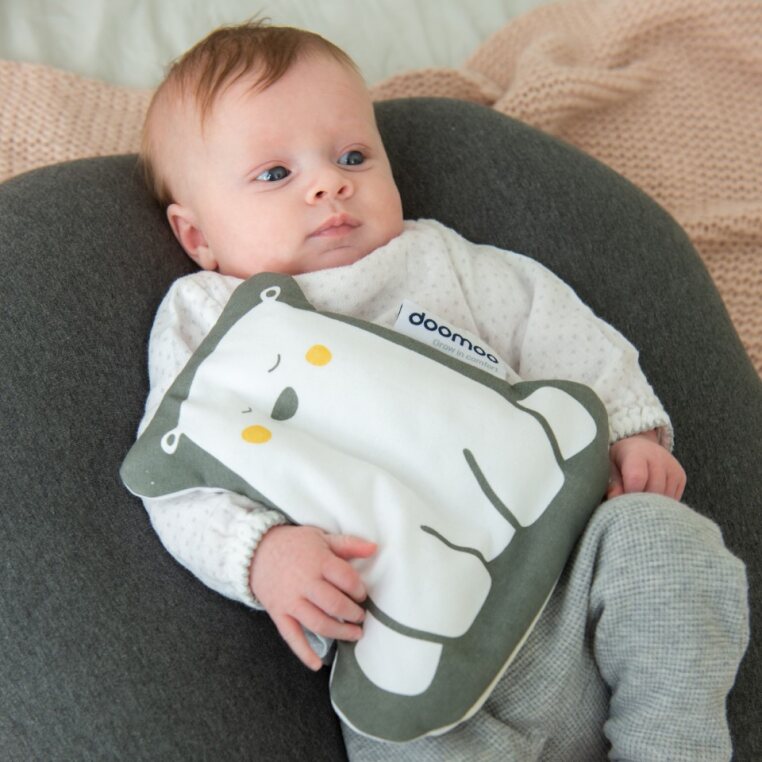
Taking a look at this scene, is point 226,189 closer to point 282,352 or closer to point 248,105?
point 248,105

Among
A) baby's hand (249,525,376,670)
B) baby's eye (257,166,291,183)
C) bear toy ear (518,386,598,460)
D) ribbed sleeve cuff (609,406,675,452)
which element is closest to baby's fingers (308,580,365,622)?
baby's hand (249,525,376,670)

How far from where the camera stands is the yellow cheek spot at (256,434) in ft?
3.07

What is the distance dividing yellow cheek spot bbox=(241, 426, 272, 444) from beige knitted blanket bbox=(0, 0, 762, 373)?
Result: 78 cm

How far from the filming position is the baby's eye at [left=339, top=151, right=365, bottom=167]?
119cm

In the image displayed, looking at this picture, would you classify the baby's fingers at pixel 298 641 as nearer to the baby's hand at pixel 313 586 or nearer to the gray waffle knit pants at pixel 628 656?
the baby's hand at pixel 313 586

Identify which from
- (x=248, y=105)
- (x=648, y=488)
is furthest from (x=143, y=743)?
(x=248, y=105)

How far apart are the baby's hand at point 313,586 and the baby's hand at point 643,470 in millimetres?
322

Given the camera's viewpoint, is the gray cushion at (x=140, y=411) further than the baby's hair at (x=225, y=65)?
No

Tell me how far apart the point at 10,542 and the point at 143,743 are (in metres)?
0.26

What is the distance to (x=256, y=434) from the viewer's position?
0.94 meters

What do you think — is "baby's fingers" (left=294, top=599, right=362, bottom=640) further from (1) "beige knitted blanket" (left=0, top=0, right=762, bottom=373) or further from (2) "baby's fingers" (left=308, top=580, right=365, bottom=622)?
(1) "beige knitted blanket" (left=0, top=0, right=762, bottom=373)

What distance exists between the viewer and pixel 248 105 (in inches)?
44.7

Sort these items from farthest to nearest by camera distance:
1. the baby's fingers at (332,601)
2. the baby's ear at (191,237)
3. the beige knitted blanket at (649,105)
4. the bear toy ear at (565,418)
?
the beige knitted blanket at (649,105) < the baby's ear at (191,237) < the bear toy ear at (565,418) < the baby's fingers at (332,601)

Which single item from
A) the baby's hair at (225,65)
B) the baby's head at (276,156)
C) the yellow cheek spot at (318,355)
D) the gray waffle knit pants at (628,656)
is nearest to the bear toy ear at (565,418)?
the gray waffle knit pants at (628,656)
